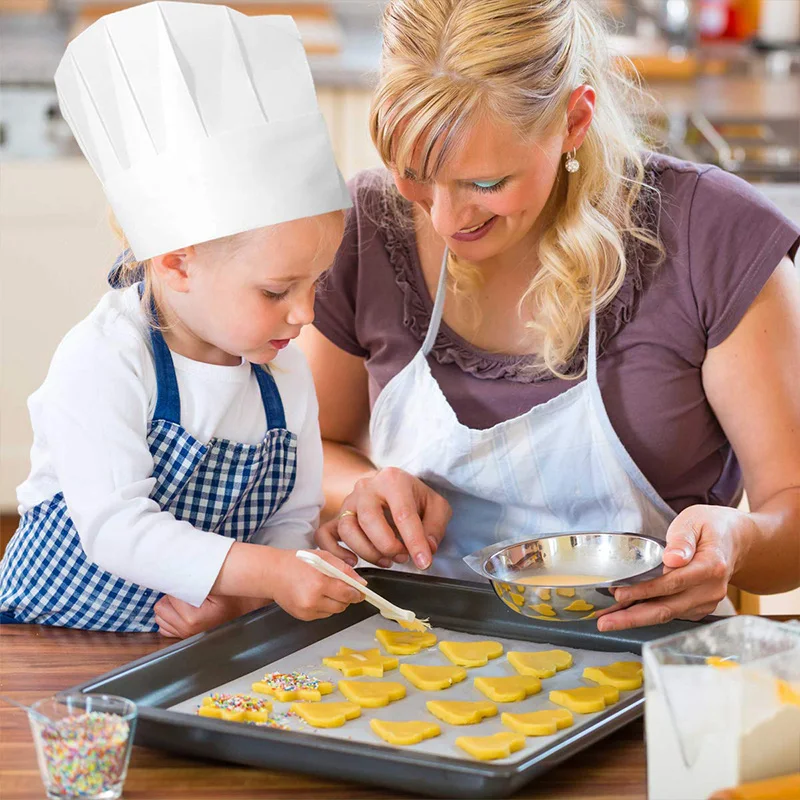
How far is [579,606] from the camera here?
1.09 m

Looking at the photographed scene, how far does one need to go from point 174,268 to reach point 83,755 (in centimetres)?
54

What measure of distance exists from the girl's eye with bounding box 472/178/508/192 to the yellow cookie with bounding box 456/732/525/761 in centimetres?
61

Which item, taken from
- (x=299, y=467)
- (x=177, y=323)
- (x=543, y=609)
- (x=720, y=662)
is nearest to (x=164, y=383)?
(x=177, y=323)

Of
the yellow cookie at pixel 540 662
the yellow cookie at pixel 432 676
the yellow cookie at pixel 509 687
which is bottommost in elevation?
the yellow cookie at pixel 540 662

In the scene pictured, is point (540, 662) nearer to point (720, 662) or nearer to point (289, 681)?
point (289, 681)

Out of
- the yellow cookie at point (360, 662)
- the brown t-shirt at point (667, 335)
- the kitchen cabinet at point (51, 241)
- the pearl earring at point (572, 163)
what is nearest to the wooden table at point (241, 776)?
the yellow cookie at point (360, 662)

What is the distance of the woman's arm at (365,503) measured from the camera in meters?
1.29

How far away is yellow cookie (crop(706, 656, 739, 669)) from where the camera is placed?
2.54ft

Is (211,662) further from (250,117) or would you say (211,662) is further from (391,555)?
(250,117)

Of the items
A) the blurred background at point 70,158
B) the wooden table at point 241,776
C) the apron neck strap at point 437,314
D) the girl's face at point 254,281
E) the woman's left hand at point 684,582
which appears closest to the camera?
the wooden table at point 241,776

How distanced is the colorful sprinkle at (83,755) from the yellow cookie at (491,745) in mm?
266

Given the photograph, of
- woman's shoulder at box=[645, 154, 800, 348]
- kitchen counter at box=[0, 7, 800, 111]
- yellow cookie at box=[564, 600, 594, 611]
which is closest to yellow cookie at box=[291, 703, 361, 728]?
yellow cookie at box=[564, 600, 594, 611]

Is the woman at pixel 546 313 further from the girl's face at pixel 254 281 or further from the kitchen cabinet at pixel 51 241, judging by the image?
the kitchen cabinet at pixel 51 241

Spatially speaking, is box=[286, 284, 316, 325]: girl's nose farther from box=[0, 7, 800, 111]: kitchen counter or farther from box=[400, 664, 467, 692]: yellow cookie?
box=[0, 7, 800, 111]: kitchen counter
